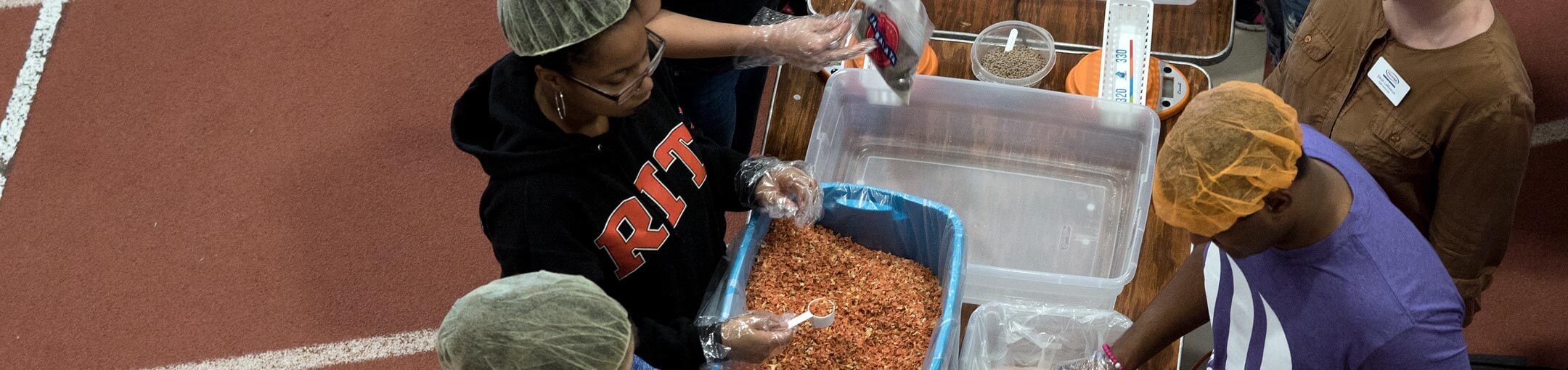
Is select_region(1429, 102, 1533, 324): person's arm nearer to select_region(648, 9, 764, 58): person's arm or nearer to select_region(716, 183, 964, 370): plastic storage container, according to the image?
select_region(716, 183, 964, 370): plastic storage container

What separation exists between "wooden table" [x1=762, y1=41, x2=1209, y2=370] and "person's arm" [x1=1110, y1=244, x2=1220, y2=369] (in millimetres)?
214

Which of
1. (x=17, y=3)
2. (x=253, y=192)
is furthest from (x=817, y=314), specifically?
(x=17, y=3)

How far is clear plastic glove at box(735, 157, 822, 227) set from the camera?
6.95 feet

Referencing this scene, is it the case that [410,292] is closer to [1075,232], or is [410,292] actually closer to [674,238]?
[674,238]

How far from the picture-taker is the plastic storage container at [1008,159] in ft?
7.96

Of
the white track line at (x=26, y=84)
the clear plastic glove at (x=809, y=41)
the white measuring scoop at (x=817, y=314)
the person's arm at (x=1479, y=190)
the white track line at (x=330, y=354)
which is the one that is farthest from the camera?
the white track line at (x=26, y=84)

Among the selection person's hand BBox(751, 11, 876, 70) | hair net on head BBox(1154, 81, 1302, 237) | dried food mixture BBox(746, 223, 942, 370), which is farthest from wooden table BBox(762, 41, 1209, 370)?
hair net on head BBox(1154, 81, 1302, 237)

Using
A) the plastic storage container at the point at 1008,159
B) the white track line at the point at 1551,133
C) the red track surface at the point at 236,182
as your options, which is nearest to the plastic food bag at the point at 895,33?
the plastic storage container at the point at 1008,159

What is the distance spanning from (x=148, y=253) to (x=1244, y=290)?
3474 millimetres

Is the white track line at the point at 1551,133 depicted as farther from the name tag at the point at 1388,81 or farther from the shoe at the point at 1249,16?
the name tag at the point at 1388,81

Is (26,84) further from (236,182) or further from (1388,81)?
(1388,81)

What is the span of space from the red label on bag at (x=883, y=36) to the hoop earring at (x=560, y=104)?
695mm

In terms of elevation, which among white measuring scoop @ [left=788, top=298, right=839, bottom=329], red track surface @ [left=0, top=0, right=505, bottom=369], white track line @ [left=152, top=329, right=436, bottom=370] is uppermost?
white measuring scoop @ [left=788, top=298, right=839, bottom=329]

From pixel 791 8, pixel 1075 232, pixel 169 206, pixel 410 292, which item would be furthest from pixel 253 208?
pixel 1075 232
